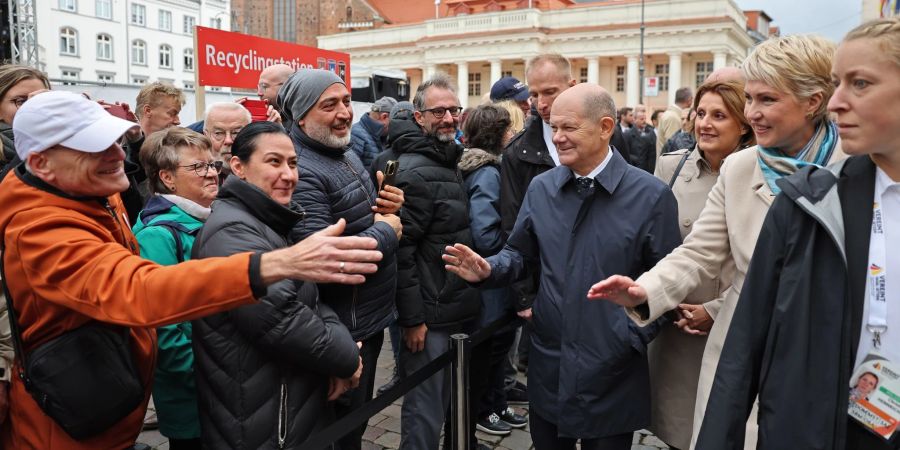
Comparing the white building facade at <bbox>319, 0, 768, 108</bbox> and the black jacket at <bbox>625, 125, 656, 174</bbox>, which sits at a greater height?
the white building facade at <bbox>319, 0, 768, 108</bbox>

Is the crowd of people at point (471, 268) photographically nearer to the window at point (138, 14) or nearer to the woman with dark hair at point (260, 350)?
the woman with dark hair at point (260, 350)

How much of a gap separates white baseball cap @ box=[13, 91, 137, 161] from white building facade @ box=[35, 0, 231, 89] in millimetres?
43180

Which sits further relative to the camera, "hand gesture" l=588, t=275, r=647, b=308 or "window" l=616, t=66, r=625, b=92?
"window" l=616, t=66, r=625, b=92

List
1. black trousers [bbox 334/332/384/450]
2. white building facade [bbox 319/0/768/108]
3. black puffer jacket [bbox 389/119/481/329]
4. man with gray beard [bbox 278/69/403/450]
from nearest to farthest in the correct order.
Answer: man with gray beard [bbox 278/69/403/450], black trousers [bbox 334/332/384/450], black puffer jacket [bbox 389/119/481/329], white building facade [bbox 319/0/768/108]

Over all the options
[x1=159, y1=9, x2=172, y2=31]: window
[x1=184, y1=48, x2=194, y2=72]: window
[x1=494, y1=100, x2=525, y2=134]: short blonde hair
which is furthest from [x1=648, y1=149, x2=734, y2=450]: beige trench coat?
[x1=184, y1=48, x2=194, y2=72]: window

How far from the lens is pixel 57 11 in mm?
41781

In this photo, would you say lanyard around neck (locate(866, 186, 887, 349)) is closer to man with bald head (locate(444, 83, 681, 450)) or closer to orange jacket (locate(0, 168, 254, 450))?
man with bald head (locate(444, 83, 681, 450))

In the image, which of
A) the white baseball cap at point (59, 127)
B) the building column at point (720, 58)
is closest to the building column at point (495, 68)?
the building column at point (720, 58)

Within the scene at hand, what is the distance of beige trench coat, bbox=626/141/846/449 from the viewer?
7.91 ft

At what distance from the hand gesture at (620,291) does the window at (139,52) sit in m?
51.7

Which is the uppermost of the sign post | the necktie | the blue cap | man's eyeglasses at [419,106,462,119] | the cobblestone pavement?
the sign post

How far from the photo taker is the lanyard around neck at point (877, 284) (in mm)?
1722

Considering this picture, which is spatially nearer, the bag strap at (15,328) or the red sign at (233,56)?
the bag strap at (15,328)

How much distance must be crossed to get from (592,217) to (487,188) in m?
1.30
